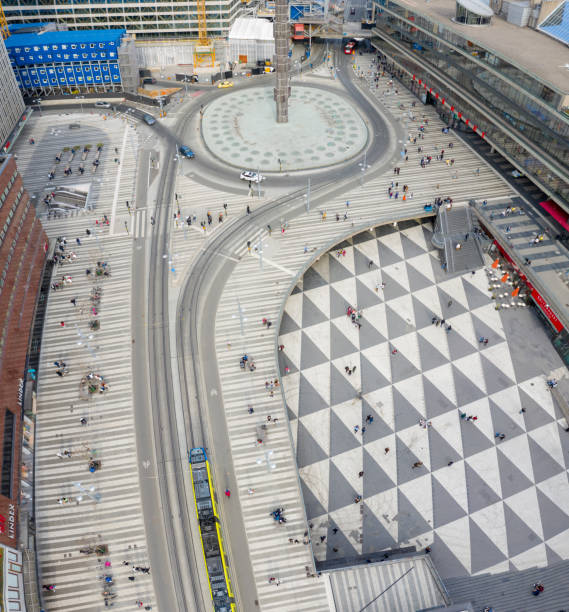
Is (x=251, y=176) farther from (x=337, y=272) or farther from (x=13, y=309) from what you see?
(x=13, y=309)

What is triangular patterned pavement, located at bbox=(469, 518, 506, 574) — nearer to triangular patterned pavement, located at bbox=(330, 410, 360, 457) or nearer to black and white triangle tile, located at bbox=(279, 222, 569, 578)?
black and white triangle tile, located at bbox=(279, 222, 569, 578)

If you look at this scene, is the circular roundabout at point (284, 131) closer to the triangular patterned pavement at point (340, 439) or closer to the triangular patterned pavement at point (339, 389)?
the triangular patterned pavement at point (339, 389)

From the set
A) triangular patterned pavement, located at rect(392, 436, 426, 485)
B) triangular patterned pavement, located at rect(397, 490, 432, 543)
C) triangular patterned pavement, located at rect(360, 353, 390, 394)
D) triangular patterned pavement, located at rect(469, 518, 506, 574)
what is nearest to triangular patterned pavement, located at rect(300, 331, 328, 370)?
triangular patterned pavement, located at rect(360, 353, 390, 394)

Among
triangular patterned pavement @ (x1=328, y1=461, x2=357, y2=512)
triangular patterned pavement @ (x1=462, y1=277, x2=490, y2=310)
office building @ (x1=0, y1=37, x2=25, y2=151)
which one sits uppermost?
office building @ (x1=0, y1=37, x2=25, y2=151)

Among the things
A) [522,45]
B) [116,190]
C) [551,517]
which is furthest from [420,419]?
[522,45]

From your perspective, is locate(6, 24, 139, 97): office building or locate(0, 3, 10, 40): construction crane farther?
locate(0, 3, 10, 40): construction crane

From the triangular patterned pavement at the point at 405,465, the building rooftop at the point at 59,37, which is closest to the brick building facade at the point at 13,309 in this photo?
the triangular patterned pavement at the point at 405,465

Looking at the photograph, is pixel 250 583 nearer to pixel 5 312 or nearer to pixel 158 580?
pixel 158 580

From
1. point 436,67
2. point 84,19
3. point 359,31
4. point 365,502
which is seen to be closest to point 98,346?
point 365,502
